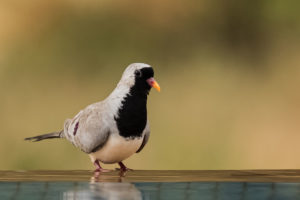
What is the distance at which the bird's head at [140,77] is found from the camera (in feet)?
11.6

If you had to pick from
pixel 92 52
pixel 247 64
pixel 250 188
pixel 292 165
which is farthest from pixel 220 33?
pixel 250 188

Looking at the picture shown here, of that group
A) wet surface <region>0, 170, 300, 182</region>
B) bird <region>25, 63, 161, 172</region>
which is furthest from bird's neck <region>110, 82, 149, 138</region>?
wet surface <region>0, 170, 300, 182</region>

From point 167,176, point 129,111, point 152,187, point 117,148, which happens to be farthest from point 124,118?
point 152,187

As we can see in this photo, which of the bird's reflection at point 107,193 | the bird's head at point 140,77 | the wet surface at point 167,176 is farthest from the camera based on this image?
the bird's head at point 140,77

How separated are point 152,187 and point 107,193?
0.19 meters

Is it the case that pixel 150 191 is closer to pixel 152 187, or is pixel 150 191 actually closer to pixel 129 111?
pixel 152 187

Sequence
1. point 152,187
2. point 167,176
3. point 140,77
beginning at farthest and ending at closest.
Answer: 1. point 140,77
2. point 167,176
3. point 152,187

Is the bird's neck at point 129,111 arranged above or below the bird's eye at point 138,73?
below

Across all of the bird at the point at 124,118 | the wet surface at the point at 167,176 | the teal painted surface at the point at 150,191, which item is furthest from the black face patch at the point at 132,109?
the teal painted surface at the point at 150,191

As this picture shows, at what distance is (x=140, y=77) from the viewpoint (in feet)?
11.7

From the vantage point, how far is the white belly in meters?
3.61

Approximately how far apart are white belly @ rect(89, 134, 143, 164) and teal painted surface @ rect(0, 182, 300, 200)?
0.81m

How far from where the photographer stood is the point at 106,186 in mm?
2709

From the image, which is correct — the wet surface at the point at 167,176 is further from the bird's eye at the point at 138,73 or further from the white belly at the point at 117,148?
the bird's eye at the point at 138,73
